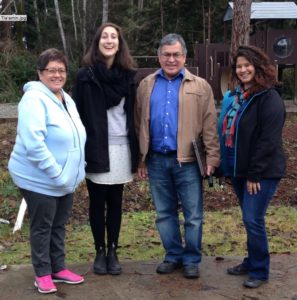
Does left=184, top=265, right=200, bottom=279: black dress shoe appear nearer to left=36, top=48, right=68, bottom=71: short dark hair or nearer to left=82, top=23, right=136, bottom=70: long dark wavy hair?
left=82, top=23, right=136, bottom=70: long dark wavy hair

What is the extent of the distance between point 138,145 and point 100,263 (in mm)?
970

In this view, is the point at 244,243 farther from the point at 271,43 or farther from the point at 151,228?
the point at 271,43

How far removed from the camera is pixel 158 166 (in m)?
4.32

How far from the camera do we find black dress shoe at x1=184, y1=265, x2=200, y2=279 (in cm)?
437

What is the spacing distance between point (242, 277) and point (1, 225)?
11.1ft

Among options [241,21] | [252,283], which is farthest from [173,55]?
[241,21]

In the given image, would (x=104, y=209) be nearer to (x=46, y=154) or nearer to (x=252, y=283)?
(x=46, y=154)

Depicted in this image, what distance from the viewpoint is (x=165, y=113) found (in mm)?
4176

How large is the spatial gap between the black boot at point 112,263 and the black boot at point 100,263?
1.5 inches

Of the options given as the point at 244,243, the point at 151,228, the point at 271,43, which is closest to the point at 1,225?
the point at 151,228

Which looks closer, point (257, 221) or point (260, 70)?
point (260, 70)

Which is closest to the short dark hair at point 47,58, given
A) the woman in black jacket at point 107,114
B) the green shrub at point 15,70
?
the woman in black jacket at point 107,114

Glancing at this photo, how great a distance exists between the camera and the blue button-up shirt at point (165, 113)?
4172 mm

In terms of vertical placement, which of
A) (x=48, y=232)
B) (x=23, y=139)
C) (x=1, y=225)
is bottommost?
(x=1, y=225)
